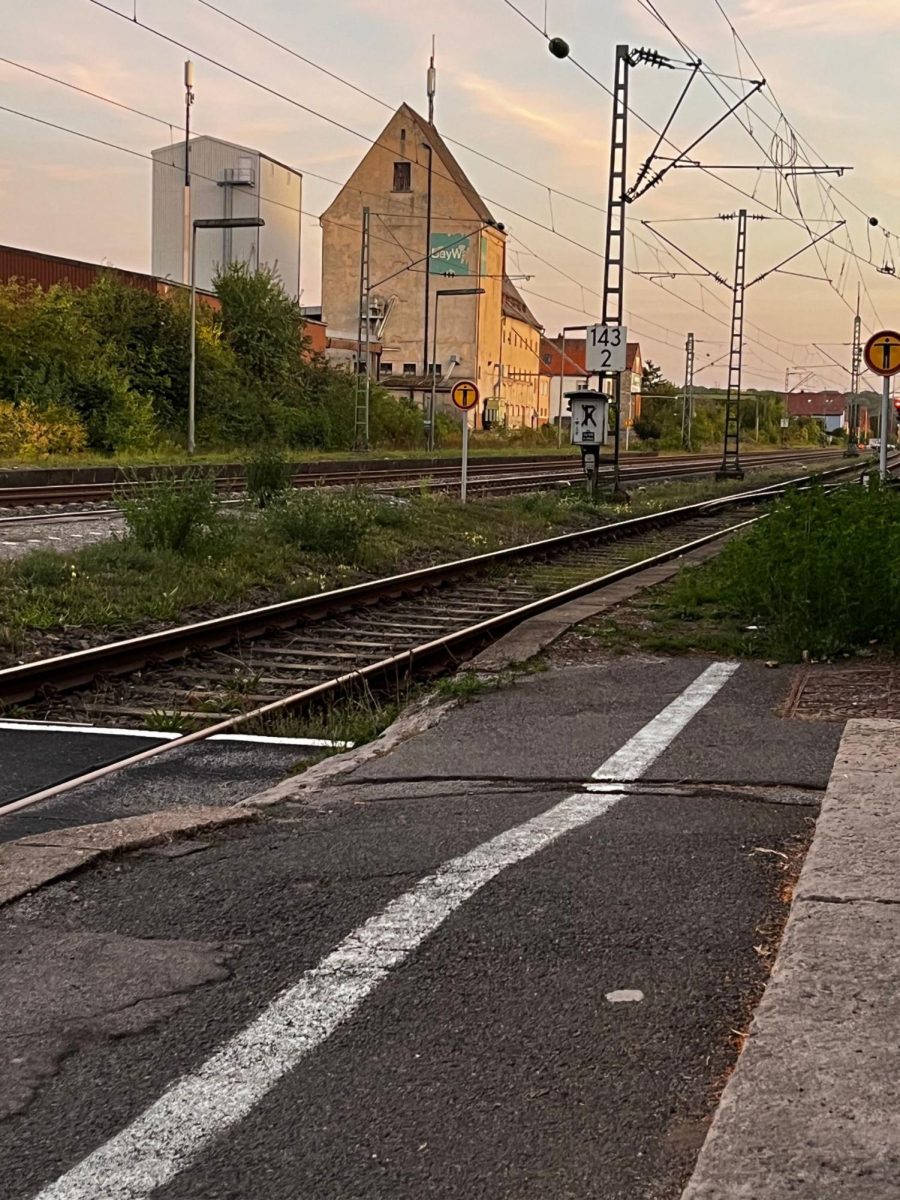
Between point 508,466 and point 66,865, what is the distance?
1727 inches

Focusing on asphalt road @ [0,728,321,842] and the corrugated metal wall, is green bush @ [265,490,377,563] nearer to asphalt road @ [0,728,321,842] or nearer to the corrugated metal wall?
asphalt road @ [0,728,321,842]

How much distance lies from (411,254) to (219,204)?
14282 millimetres

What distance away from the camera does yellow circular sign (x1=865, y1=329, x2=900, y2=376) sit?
1817 centimetres

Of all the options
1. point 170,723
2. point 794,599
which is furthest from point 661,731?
point 794,599

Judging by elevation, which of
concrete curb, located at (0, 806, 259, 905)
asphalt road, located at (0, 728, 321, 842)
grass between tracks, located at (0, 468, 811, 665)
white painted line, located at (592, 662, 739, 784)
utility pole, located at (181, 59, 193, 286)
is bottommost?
asphalt road, located at (0, 728, 321, 842)

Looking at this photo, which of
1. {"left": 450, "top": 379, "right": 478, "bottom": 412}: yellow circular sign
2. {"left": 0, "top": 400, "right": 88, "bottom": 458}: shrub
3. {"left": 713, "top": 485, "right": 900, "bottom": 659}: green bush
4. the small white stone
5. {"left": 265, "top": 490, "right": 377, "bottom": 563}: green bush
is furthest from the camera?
{"left": 0, "top": 400, "right": 88, "bottom": 458}: shrub

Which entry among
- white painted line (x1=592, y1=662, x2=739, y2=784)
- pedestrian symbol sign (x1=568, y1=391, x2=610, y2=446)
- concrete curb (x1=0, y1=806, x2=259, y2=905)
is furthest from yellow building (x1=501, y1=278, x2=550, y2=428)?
concrete curb (x1=0, y1=806, x2=259, y2=905)

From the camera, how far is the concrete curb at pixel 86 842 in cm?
486

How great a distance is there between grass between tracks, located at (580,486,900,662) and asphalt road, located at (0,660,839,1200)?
458 cm

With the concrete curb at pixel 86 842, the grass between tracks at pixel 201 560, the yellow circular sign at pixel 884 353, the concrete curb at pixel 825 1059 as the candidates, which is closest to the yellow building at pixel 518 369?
the grass between tracks at pixel 201 560

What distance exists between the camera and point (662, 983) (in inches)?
149

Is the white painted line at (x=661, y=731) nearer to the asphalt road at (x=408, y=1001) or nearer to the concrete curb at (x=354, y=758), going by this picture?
the asphalt road at (x=408, y=1001)

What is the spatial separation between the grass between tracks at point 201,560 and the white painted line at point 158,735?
7.65 ft

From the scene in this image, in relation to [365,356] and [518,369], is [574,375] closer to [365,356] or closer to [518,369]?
[518,369]
